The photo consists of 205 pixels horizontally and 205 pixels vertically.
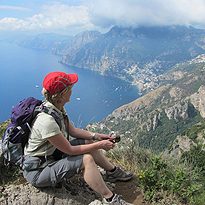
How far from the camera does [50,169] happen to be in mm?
3496

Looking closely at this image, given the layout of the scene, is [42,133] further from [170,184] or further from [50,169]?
[170,184]

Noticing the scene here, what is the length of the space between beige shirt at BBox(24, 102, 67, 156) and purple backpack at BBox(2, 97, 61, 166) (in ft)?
0.21

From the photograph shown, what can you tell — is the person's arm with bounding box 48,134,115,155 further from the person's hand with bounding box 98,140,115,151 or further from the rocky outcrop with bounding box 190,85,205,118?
the rocky outcrop with bounding box 190,85,205,118

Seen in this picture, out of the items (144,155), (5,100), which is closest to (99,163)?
(144,155)

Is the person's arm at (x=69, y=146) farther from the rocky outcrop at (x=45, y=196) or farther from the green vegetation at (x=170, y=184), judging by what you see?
the green vegetation at (x=170, y=184)

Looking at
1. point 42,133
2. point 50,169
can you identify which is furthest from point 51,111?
point 50,169

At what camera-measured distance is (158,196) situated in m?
3.95

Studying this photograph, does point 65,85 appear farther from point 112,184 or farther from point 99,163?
point 112,184

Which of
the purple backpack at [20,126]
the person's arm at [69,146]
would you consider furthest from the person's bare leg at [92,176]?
the purple backpack at [20,126]

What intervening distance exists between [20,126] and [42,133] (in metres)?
0.32

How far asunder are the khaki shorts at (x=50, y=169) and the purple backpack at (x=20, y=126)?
192 millimetres

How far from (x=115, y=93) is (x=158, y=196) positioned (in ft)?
496

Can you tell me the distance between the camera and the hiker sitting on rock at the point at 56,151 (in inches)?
132

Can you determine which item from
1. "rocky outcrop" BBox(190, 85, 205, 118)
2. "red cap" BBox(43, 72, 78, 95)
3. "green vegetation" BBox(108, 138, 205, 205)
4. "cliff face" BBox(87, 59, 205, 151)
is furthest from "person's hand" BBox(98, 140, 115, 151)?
"rocky outcrop" BBox(190, 85, 205, 118)
